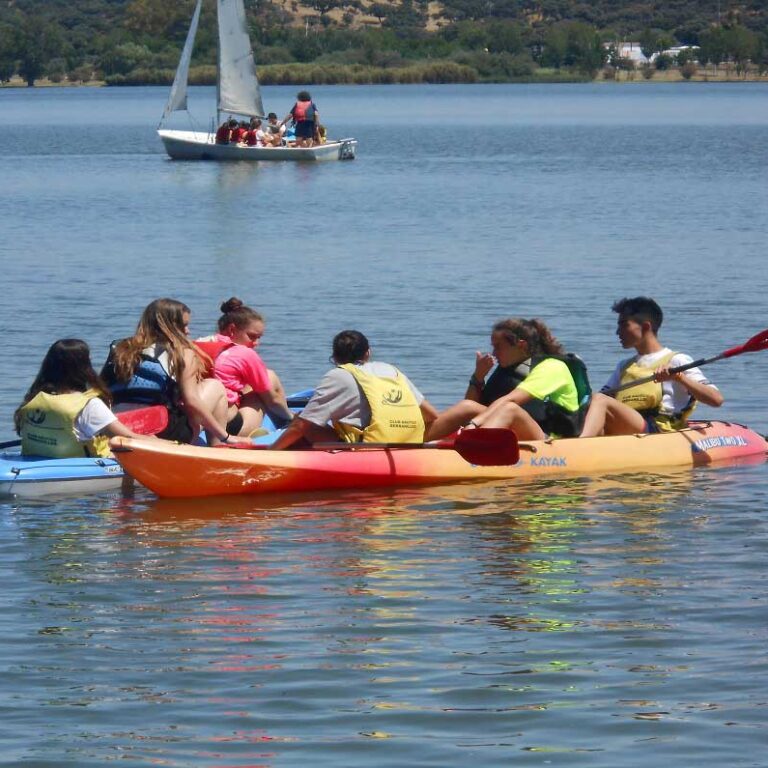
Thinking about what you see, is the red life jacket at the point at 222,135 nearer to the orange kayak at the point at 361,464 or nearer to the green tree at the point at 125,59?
the orange kayak at the point at 361,464

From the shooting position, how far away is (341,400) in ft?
34.5

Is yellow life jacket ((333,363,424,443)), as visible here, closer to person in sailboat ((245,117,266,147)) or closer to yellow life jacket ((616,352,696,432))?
yellow life jacket ((616,352,696,432))

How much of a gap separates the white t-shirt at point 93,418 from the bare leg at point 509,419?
84.4 inches

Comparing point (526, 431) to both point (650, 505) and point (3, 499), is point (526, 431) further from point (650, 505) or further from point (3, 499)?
point (3, 499)

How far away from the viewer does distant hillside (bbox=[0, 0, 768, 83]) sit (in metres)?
112

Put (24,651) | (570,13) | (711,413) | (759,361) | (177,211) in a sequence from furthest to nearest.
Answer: (570,13), (177,211), (759,361), (711,413), (24,651)

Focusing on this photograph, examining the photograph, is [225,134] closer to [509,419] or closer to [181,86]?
[181,86]

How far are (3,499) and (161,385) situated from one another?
3.67 ft

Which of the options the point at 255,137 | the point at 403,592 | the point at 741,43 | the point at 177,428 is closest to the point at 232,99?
the point at 255,137

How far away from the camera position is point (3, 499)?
34.4ft

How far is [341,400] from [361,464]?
0.45 m

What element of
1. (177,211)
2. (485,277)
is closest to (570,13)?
(177,211)

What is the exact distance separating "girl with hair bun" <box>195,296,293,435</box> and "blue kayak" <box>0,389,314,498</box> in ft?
2.91

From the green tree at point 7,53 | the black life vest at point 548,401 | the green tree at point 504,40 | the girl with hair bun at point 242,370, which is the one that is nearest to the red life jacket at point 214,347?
the girl with hair bun at point 242,370
